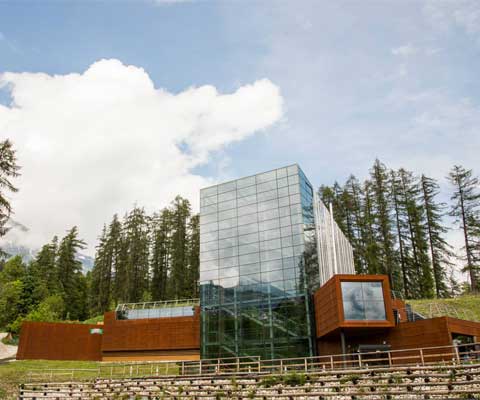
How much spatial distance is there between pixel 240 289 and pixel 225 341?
3734mm

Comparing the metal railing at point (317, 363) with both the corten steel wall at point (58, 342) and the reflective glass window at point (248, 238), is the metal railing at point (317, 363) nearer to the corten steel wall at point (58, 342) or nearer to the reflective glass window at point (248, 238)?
the corten steel wall at point (58, 342)

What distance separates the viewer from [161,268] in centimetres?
6050

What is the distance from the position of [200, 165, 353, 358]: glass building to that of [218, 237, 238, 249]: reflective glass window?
0.25 feet

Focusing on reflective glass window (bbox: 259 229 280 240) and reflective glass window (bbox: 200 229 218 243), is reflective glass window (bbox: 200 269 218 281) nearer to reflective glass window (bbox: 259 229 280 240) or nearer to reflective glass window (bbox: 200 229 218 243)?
reflective glass window (bbox: 200 229 218 243)

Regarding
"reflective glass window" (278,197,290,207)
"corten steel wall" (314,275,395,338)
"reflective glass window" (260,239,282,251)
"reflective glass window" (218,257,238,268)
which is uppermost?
"reflective glass window" (278,197,290,207)

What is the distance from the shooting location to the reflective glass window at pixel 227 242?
3425 cm

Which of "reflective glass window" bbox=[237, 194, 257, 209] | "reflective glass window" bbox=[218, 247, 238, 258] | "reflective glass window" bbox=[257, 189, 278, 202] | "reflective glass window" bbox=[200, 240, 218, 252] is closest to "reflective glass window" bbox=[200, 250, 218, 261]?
"reflective glass window" bbox=[200, 240, 218, 252]

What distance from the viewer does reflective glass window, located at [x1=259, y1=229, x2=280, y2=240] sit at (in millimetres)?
32344

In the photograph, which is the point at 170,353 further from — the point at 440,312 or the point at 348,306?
the point at 440,312

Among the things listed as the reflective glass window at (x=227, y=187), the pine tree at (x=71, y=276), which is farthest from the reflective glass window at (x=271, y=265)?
the pine tree at (x=71, y=276)

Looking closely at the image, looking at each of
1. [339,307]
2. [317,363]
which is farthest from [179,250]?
[317,363]

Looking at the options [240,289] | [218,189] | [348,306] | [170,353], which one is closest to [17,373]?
[170,353]

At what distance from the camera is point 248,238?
3359 centimetres

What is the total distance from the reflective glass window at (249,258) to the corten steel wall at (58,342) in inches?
677
